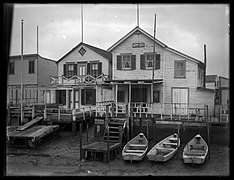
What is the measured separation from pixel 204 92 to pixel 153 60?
3.40 meters

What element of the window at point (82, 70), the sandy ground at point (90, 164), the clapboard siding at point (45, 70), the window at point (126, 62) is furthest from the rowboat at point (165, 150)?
the clapboard siding at point (45, 70)

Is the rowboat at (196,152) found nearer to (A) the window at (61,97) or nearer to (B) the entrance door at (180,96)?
(B) the entrance door at (180,96)

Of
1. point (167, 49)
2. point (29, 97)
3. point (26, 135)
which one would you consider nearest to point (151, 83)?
point (167, 49)

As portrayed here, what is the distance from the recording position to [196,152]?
9328 millimetres

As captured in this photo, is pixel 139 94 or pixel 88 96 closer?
pixel 139 94

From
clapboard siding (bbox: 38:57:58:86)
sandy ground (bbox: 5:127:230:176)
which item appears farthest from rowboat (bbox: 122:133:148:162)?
clapboard siding (bbox: 38:57:58:86)

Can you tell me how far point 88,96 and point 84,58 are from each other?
2.76 metres

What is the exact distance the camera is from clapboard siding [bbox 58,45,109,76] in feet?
56.3

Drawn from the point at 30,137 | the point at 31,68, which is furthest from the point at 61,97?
the point at 30,137

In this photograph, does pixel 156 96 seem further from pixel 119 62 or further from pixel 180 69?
pixel 119 62

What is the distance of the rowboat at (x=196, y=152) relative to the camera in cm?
836

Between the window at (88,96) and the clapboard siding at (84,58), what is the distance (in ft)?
5.60

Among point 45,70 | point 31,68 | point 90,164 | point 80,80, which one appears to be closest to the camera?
point 90,164

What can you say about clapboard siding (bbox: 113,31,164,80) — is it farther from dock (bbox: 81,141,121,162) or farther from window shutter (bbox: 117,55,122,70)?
dock (bbox: 81,141,121,162)
